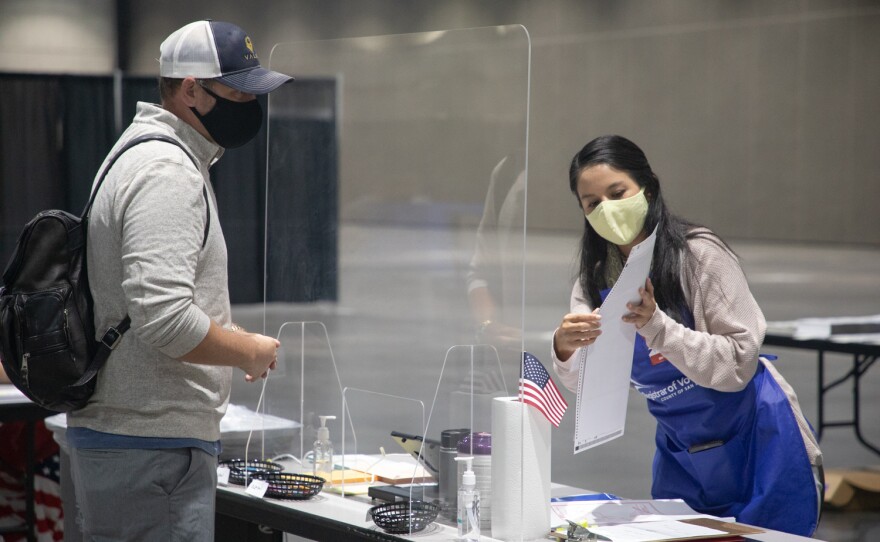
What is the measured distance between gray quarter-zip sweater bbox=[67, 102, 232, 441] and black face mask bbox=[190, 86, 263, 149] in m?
0.03

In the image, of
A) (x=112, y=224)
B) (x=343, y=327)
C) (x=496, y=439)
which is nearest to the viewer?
(x=112, y=224)

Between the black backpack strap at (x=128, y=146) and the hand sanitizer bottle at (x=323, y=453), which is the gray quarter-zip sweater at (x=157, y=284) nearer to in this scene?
the black backpack strap at (x=128, y=146)

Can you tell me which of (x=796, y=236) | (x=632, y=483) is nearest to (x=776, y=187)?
(x=796, y=236)

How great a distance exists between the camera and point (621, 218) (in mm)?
2227

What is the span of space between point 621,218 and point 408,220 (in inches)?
19.8

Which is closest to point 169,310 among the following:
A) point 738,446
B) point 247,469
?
point 247,469

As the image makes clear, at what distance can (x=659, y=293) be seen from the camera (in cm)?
226

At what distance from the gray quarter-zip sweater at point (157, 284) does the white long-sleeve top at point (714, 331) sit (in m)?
0.77

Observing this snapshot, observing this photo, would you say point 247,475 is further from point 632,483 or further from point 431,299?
point 632,483

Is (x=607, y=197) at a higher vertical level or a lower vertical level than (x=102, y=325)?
higher

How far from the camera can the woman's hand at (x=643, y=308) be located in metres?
2.09

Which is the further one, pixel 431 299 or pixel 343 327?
pixel 343 327

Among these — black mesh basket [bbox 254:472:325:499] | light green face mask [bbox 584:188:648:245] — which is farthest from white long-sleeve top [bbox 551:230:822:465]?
black mesh basket [bbox 254:472:325:499]

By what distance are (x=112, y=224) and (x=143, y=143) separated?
150 mm
